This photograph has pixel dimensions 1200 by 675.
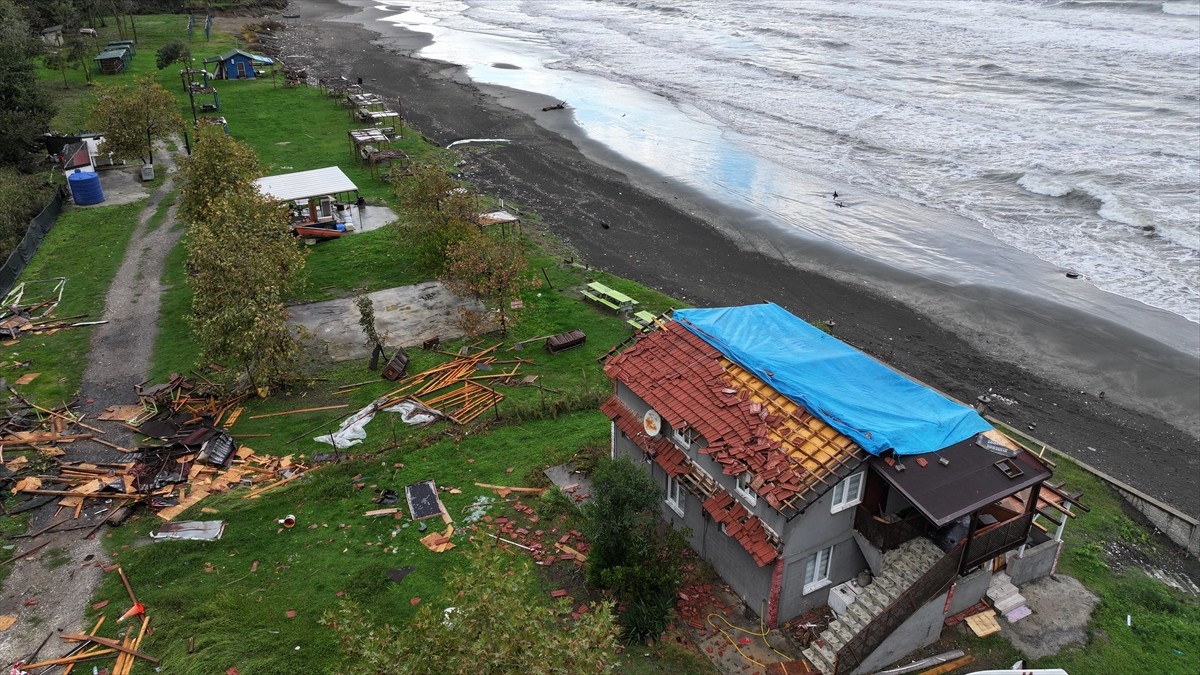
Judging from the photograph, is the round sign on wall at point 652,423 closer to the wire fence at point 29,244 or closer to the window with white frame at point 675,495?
the window with white frame at point 675,495

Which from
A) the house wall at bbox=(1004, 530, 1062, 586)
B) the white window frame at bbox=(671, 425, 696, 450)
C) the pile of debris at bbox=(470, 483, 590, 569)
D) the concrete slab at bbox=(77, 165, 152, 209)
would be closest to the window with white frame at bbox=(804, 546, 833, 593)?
the white window frame at bbox=(671, 425, 696, 450)

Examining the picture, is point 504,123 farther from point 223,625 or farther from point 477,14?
point 477,14

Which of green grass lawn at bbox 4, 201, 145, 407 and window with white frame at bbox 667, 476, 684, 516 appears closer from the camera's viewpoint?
window with white frame at bbox 667, 476, 684, 516

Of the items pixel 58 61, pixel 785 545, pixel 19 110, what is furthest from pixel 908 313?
pixel 58 61

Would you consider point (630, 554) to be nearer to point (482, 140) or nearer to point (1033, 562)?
point (1033, 562)

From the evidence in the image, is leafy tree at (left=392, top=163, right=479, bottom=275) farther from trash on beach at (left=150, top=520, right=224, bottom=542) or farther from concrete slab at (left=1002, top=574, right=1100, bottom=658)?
concrete slab at (left=1002, top=574, right=1100, bottom=658)

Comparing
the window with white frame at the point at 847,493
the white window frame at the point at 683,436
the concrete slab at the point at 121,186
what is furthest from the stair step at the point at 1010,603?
the concrete slab at the point at 121,186
